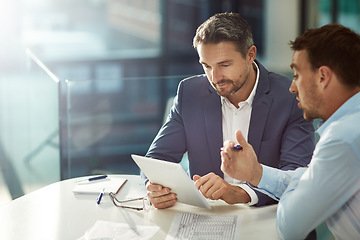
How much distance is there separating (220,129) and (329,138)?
0.80 metres

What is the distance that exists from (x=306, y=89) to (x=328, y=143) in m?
0.21

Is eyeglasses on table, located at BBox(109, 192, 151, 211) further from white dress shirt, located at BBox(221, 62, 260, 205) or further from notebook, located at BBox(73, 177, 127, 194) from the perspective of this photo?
white dress shirt, located at BBox(221, 62, 260, 205)

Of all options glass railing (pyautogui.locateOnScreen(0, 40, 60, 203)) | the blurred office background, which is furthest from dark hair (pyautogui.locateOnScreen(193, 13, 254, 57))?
the blurred office background

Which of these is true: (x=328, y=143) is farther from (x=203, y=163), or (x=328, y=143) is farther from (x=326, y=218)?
(x=203, y=163)

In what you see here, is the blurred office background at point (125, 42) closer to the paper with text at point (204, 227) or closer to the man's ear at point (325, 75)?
the paper with text at point (204, 227)

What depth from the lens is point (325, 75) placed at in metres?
1.36

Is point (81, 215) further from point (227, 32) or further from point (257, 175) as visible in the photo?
point (227, 32)

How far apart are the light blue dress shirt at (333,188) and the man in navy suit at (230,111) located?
501 mm

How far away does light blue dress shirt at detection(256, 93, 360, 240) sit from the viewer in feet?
4.12

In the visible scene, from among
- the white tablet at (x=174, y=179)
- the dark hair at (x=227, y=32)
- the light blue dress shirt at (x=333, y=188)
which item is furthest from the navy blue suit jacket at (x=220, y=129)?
the light blue dress shirt at (x=333, y=188)

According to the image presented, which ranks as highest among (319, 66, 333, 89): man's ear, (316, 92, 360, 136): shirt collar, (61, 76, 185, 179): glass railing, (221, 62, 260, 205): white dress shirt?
(319, 66, 333, 89): man's ear

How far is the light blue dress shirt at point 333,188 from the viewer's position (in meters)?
1.25

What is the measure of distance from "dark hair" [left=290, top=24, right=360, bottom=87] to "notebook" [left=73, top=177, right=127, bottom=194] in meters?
0.84

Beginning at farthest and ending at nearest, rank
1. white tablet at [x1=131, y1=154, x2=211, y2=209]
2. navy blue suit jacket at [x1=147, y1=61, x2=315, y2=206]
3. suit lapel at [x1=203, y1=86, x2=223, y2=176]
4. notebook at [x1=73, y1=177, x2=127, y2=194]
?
suit lapel at [x1=203, y1=86, x2=223, y2=176], navy blue suit jacket at [x1=147, y1=61, x2=315, y2=206], notebook at [x1=73, y1=177, x2=127, y2=194], white tablet at [x1=131, y1=154, x2=211, y2=209]
